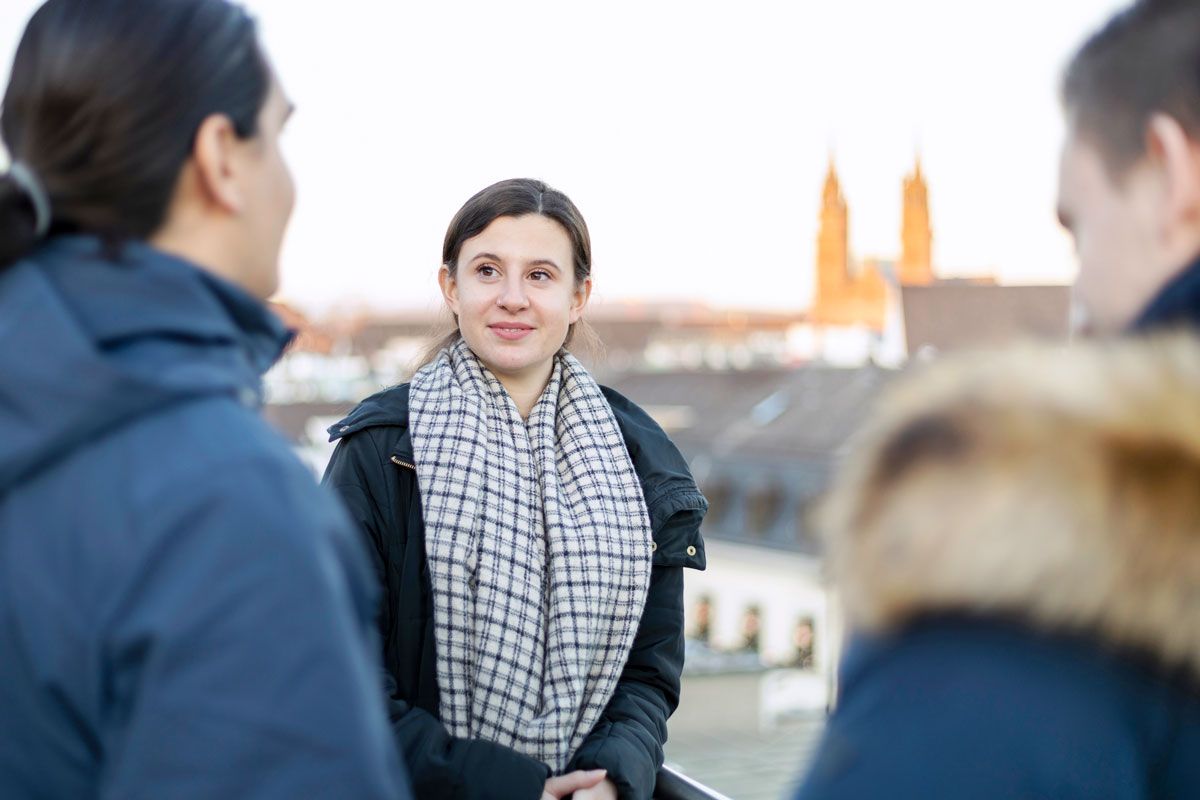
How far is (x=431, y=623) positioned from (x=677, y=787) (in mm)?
479

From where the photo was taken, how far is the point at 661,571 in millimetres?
2500

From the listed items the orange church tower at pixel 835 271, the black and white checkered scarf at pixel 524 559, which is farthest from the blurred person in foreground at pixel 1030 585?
the orange church tower at pixel 835 271

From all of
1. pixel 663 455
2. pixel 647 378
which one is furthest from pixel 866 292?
pixel 663 455

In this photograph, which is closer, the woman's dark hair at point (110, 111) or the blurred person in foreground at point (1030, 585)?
the blurred person in foreground at point (1030, 585)

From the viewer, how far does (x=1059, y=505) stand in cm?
95

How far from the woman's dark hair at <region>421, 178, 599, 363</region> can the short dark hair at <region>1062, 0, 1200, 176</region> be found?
4.68 ft

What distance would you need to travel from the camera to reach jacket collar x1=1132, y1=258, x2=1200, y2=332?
1079 millimetres

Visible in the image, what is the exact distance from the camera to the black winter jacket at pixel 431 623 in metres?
2.12

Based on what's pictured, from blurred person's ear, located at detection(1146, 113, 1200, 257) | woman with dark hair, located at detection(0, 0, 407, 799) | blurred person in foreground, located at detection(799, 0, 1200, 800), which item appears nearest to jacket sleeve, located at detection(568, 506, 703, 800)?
woman with dark hair, located at detection(0, 0, 407, 799)

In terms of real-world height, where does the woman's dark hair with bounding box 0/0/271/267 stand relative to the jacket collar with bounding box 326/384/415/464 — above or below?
above

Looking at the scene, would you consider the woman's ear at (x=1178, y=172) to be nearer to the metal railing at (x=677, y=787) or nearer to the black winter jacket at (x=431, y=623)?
the metal railing at (x=677, y=787)

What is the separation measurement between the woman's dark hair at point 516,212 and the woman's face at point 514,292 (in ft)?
0.05

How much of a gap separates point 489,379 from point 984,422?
1.63 m

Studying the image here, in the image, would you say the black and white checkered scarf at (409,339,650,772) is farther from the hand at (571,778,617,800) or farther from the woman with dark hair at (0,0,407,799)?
the woman with dark hair at (0,0,407,799)
